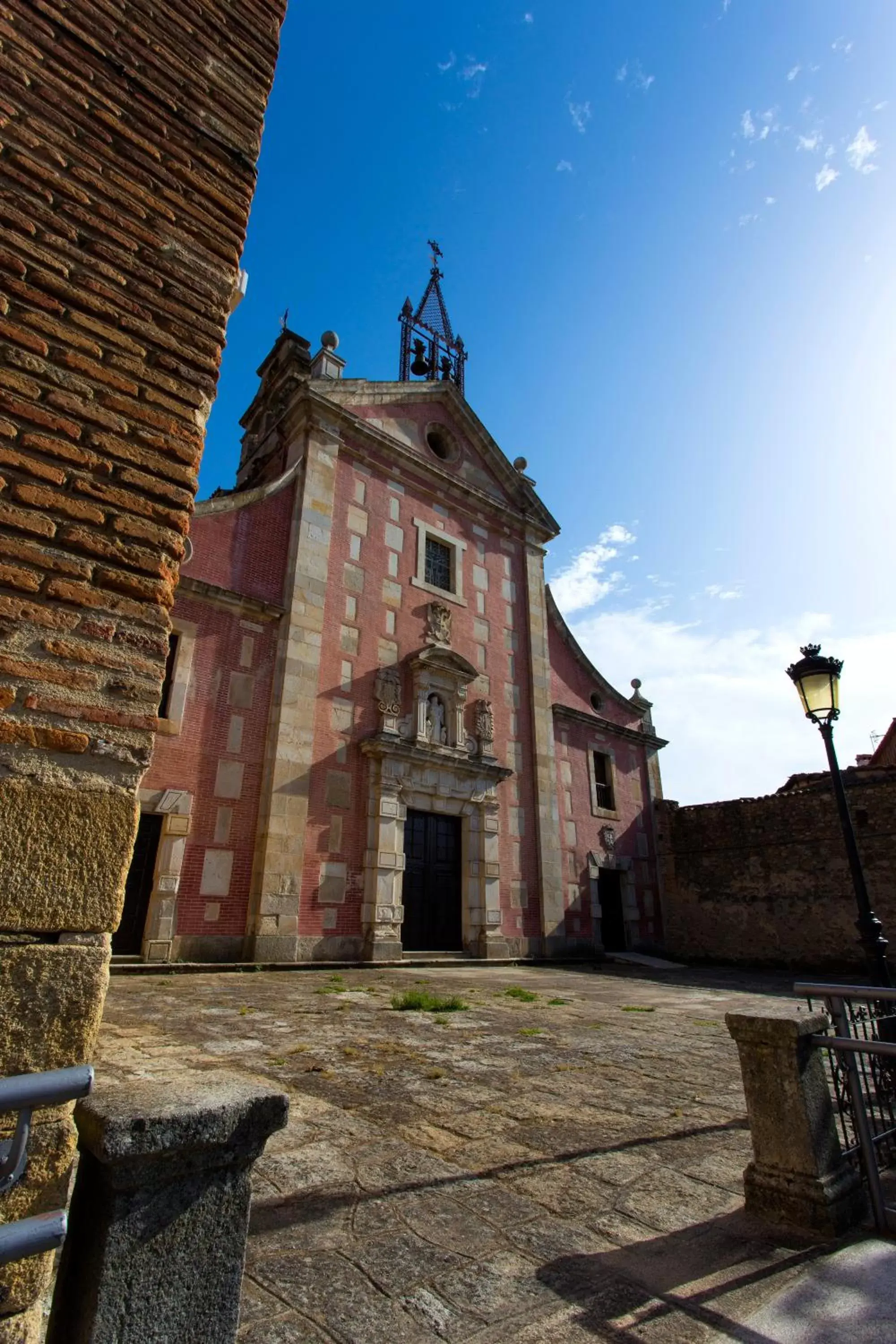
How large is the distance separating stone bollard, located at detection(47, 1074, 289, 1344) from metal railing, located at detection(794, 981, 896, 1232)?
8.46 ft

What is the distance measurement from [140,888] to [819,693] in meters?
8.93

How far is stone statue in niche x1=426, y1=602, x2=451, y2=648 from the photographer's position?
1434 centimetres

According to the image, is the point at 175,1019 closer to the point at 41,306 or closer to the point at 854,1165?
the point at 854,1165

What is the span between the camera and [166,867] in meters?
9.71

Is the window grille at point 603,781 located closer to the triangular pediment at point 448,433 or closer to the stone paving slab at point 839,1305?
the triangular pediment at point 448,433

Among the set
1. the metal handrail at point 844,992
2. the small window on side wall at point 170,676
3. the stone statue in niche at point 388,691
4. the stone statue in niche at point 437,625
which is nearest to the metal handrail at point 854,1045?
the metal handrail at point 844,992

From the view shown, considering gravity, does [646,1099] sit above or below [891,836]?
below

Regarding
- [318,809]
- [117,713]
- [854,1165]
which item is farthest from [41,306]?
[318,809]

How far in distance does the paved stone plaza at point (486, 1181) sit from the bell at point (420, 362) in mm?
19878

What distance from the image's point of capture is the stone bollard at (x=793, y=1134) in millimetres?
2656

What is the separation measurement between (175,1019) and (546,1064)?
3065 millimetres

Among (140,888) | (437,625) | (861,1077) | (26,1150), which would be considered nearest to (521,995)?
(140,888)

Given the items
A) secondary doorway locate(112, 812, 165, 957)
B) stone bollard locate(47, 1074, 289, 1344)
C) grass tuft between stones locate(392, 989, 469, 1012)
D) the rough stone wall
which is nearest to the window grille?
the rough stone wall

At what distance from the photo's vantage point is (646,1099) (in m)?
4.06
